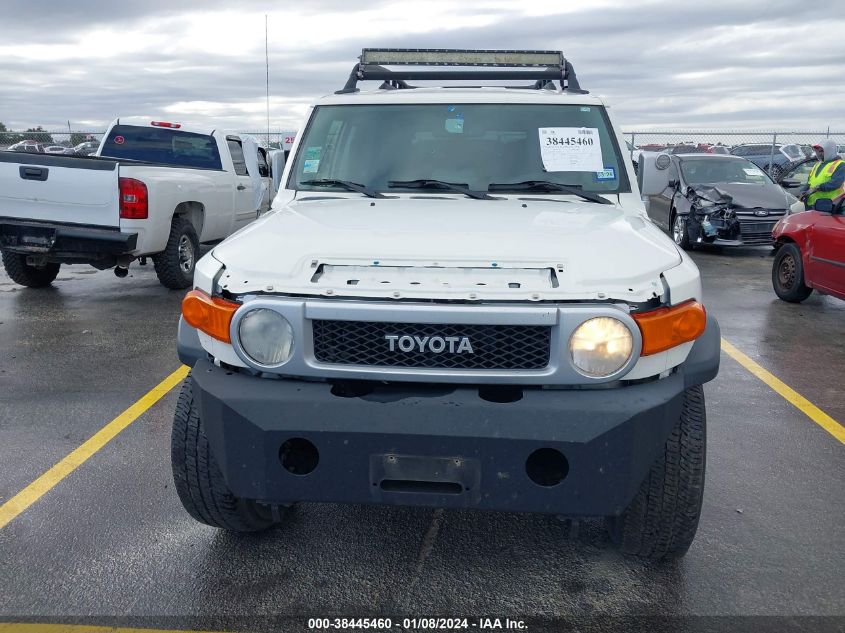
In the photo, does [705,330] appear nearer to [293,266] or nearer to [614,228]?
[614,228]

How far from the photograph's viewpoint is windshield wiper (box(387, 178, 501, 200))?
12.7ft

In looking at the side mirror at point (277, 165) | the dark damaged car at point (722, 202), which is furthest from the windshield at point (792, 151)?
the side mirror at point (277, 165)

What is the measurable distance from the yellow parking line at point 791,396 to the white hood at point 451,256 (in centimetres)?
225

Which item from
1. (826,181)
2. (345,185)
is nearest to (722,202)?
(826,181)

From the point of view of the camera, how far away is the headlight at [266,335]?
2.66m

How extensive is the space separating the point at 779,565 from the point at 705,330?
1010 millimetres

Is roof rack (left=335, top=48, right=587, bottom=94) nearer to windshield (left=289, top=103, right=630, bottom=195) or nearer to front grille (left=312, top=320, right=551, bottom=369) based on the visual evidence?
windshield (left=289, top=103, right=630, bottom=195)

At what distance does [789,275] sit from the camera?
8.76 metres

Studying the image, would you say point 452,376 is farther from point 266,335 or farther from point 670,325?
point 670,325

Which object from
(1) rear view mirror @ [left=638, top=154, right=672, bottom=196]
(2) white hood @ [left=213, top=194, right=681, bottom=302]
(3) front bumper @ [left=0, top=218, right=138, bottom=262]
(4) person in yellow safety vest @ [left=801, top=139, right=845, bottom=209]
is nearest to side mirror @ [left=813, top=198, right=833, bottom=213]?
(4) person in yellow safety vest @ [left=801, top=139, right=845, bottom=209]

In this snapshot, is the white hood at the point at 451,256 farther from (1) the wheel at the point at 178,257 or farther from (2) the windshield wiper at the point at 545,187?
(1) the wheel at the point at 178,257

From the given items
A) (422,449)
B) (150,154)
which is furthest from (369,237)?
(150,154)

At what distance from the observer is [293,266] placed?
2775mm

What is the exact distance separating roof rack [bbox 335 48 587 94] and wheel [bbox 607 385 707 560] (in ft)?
9.97
